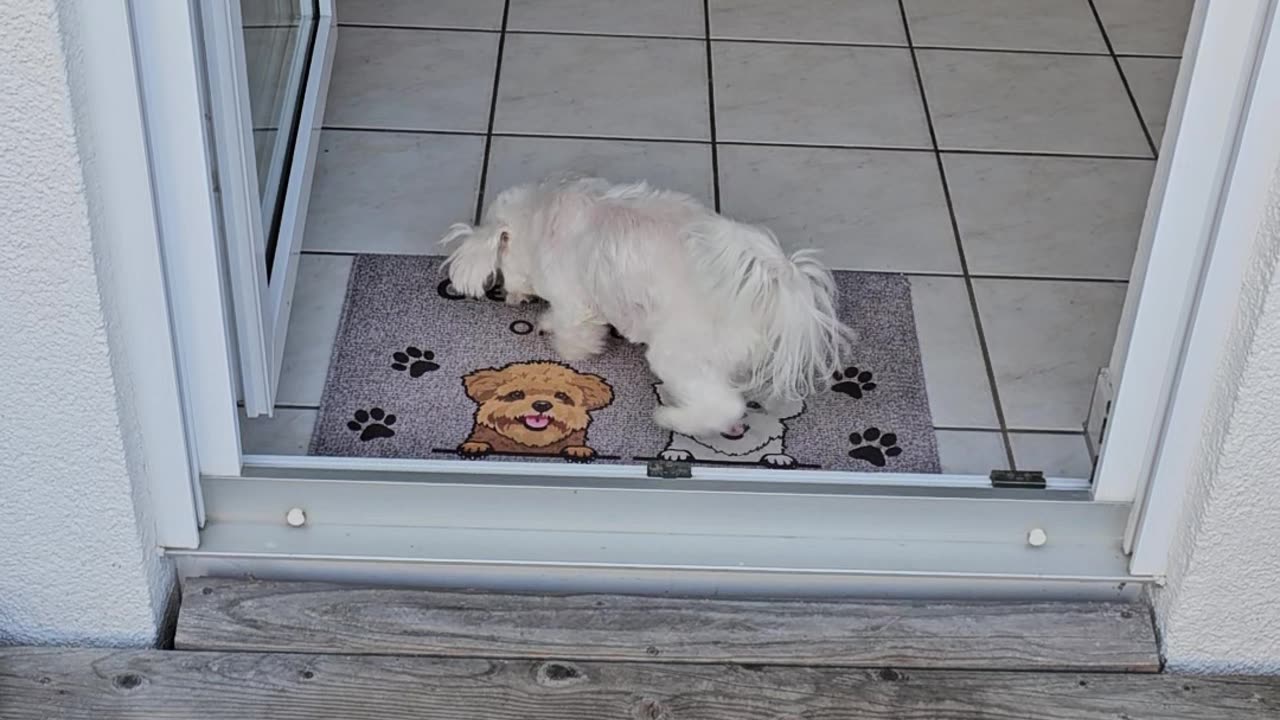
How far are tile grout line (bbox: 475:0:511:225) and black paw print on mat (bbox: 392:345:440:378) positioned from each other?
1.04ft

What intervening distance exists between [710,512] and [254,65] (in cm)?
91

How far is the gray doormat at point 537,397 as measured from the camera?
206cm

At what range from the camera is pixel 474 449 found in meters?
2.04

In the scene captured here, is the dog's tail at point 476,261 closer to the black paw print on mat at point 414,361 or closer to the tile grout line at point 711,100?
the black paw print on mat at point 414,361

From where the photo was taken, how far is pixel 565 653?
5.70 feet

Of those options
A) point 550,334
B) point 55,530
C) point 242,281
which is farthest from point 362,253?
point 55,530

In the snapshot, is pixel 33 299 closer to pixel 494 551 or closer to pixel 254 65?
pixel 494 551

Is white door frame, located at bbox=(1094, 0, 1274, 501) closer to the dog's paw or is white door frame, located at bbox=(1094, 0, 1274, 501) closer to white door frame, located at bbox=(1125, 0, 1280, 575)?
white door frame, located at bbox=(1125, 0, 1280, 575)

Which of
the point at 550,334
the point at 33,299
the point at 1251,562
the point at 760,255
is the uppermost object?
the point at 33,299

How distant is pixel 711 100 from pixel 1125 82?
0.80 metres

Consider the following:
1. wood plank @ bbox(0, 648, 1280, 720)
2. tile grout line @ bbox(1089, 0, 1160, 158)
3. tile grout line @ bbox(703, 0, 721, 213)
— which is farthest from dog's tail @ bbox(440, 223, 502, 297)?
tile grout line @ bbox(1089, 0, 1160, 158)

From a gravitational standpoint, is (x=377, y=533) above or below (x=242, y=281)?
below

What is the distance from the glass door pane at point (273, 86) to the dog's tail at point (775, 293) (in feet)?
1.97

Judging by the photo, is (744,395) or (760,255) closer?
(760,255)
